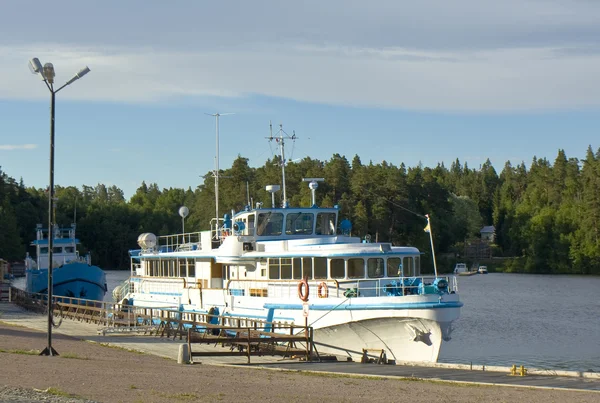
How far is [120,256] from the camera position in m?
126

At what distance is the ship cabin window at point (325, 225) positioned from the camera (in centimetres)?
3275

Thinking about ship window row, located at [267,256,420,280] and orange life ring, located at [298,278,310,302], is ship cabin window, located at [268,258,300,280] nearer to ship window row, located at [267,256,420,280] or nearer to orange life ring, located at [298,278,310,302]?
ship window row, located at [267,256,420,280]

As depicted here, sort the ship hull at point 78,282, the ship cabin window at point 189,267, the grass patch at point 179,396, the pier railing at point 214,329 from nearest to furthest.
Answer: the grass patch at point 179,396 < the pier railing at point 214,329 < the ship cabin window at point 189,267 < the ship hull at point 78,282

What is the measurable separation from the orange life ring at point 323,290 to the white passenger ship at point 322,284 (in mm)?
34

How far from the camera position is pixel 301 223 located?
1281 inches

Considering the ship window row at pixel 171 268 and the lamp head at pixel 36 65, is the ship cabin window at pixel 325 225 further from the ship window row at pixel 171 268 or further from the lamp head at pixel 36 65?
the lamp head at pixel 36 65

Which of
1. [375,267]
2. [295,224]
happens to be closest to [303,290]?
[375,267]

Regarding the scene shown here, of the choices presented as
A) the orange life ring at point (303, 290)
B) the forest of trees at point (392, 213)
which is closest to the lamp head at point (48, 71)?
the orange life ring at point (303, 290)

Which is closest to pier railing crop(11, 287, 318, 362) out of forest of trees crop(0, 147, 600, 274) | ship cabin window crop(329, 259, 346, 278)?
ship cabin window crop(329, 259, 346, 278)

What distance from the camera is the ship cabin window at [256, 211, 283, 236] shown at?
1265 inches

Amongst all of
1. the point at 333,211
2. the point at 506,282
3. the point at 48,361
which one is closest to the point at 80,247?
the point at 506,282

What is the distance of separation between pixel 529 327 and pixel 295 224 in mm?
19267

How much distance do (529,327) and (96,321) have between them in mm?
23745

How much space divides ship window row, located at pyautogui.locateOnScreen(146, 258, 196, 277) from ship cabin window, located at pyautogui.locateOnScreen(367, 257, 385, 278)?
33.1 feet
